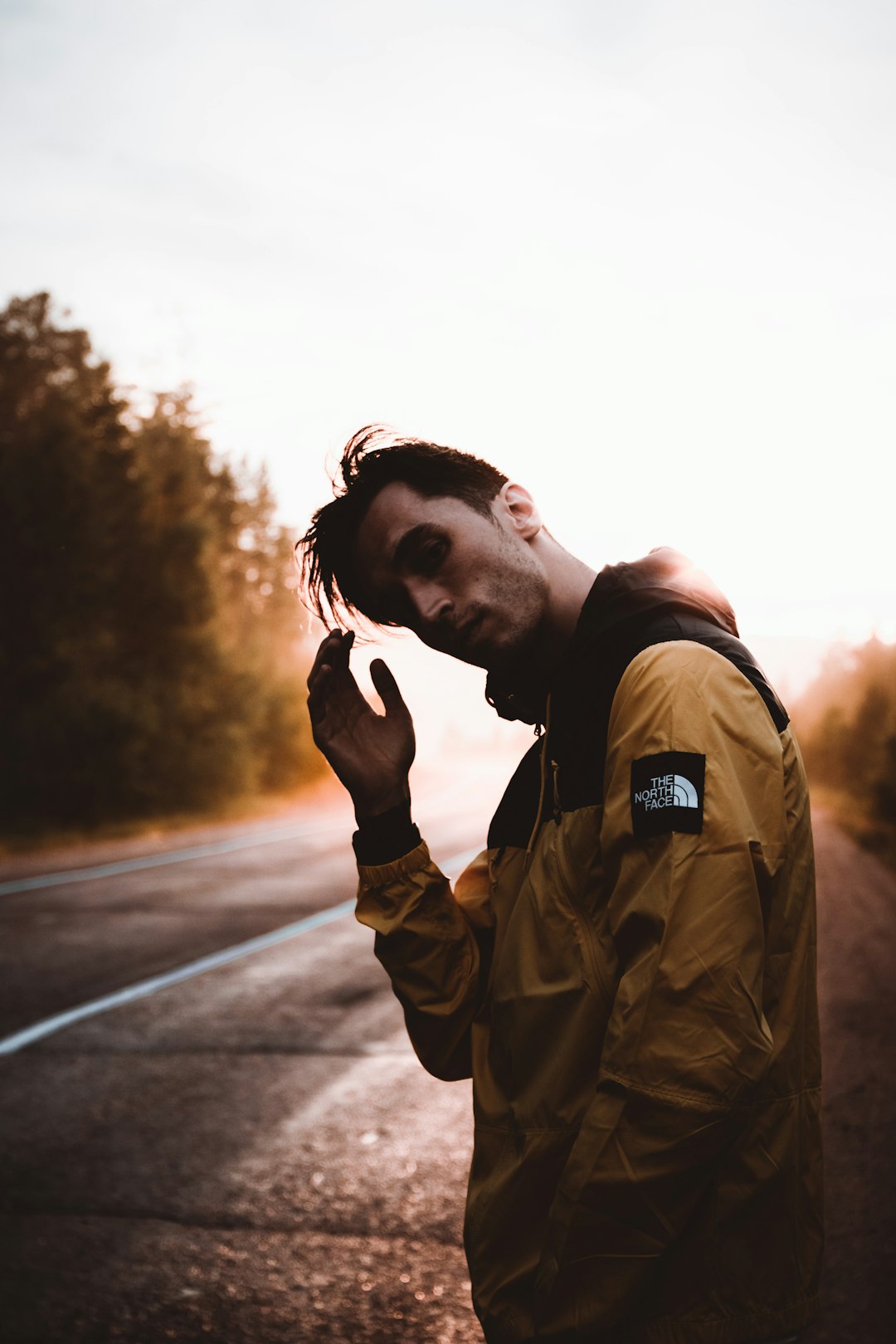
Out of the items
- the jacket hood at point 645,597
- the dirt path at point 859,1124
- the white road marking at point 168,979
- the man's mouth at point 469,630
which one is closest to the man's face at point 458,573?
the man's mouth at point 469,630

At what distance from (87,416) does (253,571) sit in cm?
1485

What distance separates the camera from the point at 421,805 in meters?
A: 26.3

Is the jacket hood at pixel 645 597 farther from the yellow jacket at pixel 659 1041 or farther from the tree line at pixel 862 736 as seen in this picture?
the tree line at pixel 862 736

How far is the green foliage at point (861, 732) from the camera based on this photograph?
22.3m

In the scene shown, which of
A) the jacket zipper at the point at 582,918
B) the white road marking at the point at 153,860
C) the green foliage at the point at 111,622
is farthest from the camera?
the green foliage at the point at 111,622

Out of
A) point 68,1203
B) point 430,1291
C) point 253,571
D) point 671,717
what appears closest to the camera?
point 671,717

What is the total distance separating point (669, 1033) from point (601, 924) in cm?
23

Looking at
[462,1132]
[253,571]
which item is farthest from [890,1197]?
[253,571]

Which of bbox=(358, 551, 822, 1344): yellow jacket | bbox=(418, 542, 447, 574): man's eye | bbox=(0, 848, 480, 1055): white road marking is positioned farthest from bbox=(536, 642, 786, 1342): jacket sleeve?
bbox=(0, 848, 480, 1055): white road marking

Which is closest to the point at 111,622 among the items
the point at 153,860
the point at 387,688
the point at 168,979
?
the point at 153,860

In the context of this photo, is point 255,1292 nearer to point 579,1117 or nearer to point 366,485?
point 579,1117

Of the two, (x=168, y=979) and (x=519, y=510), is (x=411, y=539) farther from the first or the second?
(x=168, y=979)

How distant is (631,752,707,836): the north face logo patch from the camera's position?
3.90 ft

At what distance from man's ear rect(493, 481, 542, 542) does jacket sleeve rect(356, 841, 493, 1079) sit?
0.57 meters
